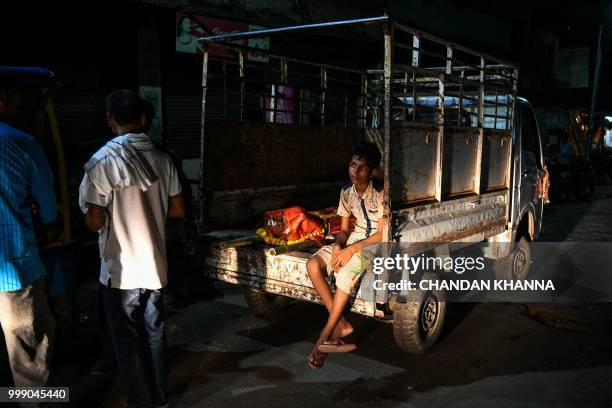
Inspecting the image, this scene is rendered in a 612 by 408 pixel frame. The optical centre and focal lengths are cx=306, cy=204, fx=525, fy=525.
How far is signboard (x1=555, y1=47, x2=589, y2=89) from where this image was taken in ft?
77.0

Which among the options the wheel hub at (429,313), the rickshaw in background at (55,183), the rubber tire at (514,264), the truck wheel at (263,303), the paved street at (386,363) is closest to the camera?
the rickshaw in background at (55,183)

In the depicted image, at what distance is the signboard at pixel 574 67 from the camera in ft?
77.0

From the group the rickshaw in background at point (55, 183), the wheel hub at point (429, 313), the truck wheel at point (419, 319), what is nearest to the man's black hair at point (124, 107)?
the rickshaw in background at point (55, 183)

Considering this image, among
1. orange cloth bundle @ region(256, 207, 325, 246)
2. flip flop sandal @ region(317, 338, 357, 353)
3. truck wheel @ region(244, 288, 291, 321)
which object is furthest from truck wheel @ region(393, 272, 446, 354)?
truck wheel @ region(244, 288, 291, 321)

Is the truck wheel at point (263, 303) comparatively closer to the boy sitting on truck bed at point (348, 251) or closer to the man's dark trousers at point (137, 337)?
the boy sitting on truck bed at point (348, 251)

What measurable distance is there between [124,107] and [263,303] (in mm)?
2639

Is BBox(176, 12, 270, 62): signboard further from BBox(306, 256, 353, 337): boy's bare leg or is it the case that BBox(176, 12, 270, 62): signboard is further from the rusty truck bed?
BBox(306, 256, 353, 337): boy's bare leg

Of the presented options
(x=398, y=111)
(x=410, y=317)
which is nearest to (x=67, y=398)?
(x=410, y=317)

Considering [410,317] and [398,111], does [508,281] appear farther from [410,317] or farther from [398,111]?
[398,111]

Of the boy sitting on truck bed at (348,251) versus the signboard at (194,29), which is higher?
the signboard at (194,29)

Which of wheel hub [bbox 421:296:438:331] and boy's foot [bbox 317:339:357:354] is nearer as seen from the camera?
boy's foot [bbox 317:339:357:354]

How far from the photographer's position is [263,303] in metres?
4.95

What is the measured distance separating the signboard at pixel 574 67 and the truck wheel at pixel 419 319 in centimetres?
2290

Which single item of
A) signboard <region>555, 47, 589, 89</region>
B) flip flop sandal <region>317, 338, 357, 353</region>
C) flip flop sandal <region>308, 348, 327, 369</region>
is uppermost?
signboard <region>555, 47, 589, 89</region>
